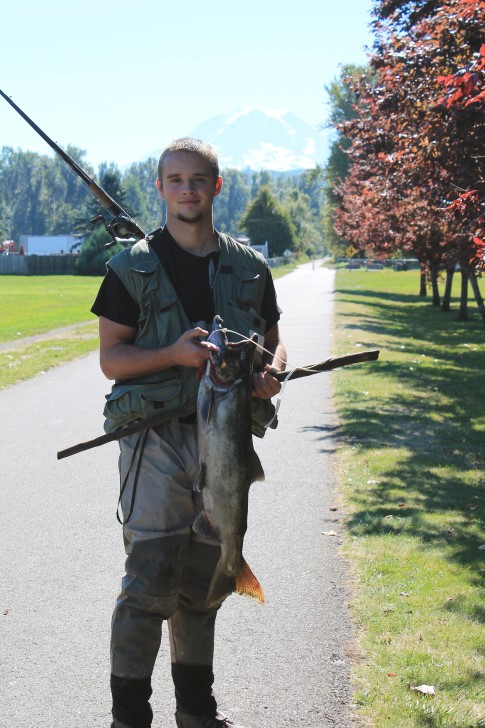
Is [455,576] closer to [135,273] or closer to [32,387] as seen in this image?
[135,273]

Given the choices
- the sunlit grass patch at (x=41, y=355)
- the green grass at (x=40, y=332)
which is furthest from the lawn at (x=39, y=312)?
the sunlit grass patch at (x=41, y=355)

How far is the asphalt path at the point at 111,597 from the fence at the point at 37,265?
241ft

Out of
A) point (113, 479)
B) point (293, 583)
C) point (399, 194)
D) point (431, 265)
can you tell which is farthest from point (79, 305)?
point (293, 583)

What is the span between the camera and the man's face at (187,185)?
3.51 m

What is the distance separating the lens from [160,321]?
348cm

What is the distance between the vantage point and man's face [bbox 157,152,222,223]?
3510mm

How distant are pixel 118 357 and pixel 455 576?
121 inches

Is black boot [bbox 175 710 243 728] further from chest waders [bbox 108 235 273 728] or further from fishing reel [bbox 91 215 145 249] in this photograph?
fishing reel [bbox 91 215 145 249]

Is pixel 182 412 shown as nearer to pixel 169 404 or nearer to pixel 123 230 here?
pixel 169 404

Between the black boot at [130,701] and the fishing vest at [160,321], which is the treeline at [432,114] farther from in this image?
the black boot at [130,701]

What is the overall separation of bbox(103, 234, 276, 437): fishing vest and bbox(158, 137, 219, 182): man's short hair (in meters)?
0.29

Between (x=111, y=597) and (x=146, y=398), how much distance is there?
7.55 ft

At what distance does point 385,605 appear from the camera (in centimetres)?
519

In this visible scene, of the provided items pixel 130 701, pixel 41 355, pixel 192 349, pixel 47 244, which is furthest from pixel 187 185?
pixel 47 244
